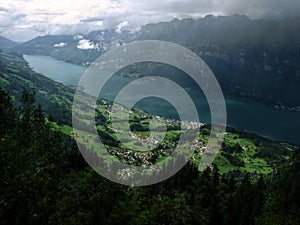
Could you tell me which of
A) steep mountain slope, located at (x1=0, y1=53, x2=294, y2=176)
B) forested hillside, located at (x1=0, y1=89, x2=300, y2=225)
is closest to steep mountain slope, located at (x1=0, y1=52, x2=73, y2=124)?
steep mountain slope, located at (x1=0, y1=53, x2=294, y2=176)

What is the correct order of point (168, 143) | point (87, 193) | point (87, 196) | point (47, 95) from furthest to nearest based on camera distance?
1. point (47, 95)
2. point (168, 143)
3. point (87, 193)
4. point (87, 196)

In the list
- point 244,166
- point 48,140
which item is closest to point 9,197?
point 48,140

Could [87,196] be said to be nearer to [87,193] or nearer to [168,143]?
[87,193]

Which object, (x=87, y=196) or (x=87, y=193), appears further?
(x=87, y=193)

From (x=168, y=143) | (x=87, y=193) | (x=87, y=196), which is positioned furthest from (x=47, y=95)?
(x=87, y=196)

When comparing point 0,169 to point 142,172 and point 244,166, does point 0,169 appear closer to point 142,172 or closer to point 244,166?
point 142,172

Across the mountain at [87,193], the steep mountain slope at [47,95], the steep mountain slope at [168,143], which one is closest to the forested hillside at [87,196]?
the mountain at [87,193]

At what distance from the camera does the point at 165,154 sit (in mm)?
94875

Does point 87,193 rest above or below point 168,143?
above

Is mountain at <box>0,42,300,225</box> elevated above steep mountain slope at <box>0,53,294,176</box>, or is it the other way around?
mountain at <box>0,42,300,225</box>

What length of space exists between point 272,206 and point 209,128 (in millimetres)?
113992

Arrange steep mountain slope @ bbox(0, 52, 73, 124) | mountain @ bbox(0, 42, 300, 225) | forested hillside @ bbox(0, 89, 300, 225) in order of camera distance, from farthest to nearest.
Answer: steep mountain slope @ bbox(0, 52, 73, 124) < mountain @ bbox(0, 42, 300, 225) < forested hillside @ bbox(0, 89, 300, 225)

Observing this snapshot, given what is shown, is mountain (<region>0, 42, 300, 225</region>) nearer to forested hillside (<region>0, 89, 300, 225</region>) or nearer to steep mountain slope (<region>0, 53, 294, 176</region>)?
forested hillside (<region>0, 89, 300, 225</region>)

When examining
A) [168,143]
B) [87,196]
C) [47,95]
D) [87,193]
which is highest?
[87,193]
